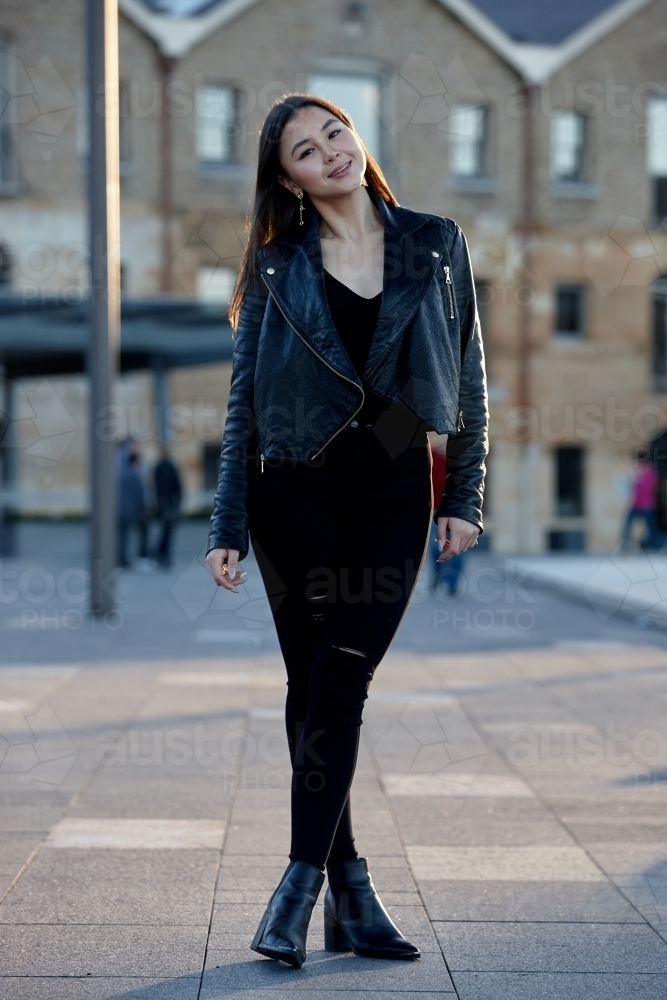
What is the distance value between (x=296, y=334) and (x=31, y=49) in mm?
24057

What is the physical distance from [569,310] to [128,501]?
13125 mm

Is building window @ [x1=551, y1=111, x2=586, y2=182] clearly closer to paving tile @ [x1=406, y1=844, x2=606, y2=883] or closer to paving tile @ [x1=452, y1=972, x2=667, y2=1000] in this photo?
paving tile @ [x1=406, y1=844, x2=606, y2=883]

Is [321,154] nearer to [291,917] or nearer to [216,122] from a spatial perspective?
[291,917]

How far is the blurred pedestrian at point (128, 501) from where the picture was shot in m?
19.4

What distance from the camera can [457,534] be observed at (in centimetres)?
322

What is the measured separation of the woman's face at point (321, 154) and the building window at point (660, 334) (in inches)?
1061

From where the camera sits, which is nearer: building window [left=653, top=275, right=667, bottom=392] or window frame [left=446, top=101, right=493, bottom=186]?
window frame [left=446, top=101, right=493, bottom=186]

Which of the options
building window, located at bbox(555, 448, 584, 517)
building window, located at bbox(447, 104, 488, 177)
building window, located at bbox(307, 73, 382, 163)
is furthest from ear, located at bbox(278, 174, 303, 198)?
building window, located at bbox(555, 448, 584, 517)

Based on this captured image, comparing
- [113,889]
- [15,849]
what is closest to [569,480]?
[15,849]

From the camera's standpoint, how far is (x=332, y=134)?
3236 millimetres

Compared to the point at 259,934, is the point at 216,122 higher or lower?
higher

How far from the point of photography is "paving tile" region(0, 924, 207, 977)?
303 cm

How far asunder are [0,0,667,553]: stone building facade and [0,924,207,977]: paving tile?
900 inches

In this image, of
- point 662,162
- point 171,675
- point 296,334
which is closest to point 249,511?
point 296,334
